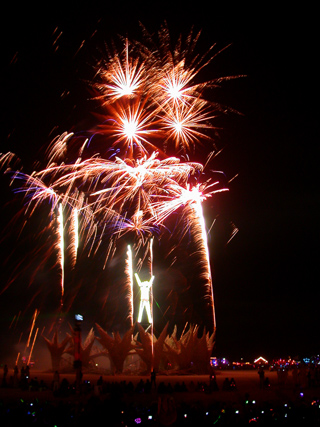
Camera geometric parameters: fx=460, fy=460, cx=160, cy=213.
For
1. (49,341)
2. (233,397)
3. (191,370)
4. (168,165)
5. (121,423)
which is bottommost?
(121,423)

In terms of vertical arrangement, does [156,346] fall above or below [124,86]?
below

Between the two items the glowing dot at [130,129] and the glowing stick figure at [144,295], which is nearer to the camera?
the glowing dot at [130,129]

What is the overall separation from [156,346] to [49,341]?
937 centimetres

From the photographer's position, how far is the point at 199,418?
32.7 feet

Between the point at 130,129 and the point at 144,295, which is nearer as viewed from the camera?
the point at 130,129

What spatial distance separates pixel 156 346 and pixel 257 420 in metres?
22.8

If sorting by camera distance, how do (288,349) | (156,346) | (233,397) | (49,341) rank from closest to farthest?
(233,397)
(156,346)
(49,341)
(288,349)

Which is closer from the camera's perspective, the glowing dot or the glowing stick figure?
the glowing dot

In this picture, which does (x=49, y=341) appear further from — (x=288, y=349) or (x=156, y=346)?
(x=288, y=349)

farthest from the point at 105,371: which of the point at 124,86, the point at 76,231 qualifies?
the point at 124,86

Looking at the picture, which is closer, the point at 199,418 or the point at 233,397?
the point at 199,418

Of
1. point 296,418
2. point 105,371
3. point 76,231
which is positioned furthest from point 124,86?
point 105,371

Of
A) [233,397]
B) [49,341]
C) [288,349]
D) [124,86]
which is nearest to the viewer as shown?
[233,397]

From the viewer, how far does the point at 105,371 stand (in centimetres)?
3384
